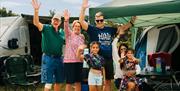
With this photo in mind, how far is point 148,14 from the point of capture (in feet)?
31.0

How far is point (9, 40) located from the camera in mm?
14344

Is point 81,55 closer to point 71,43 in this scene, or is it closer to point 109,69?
point 71,43

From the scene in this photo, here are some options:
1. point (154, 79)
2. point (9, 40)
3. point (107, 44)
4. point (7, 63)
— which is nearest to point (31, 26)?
point (9, 40)

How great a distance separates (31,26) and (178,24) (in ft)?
14.5

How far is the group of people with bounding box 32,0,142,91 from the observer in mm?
9023

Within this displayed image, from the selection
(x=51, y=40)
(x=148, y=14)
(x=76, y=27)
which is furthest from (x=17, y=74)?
(x=148, y=14)

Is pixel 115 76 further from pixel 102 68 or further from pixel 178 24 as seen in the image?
pixel 178 24

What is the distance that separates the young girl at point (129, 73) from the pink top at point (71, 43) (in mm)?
894

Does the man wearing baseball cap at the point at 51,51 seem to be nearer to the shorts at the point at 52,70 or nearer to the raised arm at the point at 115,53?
the shorts at the point at 52,70

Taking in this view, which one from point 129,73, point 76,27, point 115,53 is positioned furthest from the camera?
point 115,53

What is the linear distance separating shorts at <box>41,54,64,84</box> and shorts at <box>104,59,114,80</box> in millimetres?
810

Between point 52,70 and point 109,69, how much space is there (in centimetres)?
101

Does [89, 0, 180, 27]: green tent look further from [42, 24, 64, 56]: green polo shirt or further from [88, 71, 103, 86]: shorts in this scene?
[88, 71, 103, 86]: shorts

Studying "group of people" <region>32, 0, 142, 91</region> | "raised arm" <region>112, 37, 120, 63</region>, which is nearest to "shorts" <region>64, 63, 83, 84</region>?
"group of people" <region>32, 0, 142, 91</region>
